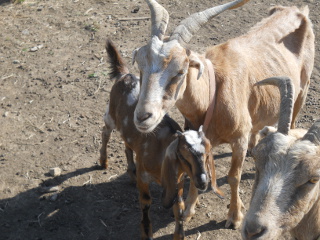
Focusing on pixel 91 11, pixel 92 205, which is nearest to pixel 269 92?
pixel 92 205

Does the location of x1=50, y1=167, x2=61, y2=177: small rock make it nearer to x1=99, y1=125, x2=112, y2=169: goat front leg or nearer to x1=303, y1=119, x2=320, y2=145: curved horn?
x1=99, y1=125, x2=112, y2=169: goat front leg

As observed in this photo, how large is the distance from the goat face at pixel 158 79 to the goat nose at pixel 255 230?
5.04 ft

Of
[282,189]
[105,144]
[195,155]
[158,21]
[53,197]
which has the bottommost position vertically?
[53,197]

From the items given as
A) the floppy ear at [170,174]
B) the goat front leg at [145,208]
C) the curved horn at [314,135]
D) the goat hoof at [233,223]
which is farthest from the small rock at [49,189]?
the curved horn at [314,135]

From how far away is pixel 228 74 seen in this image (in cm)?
549

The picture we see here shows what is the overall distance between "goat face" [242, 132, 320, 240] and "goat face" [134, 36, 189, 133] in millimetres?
1339

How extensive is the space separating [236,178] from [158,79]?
6.35ft

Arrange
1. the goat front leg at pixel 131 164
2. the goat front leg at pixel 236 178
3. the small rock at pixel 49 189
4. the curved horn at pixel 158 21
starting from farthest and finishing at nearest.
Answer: the goat front leg at pixel 131 164 < the small rock at pixel 49 189 < the goat front leg at pixel 236 178 < the curved horn at pixel 158 21

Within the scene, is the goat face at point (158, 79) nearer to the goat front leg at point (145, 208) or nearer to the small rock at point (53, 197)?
the goat front leg at point (145, 208)

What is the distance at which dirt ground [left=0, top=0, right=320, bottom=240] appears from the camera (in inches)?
232

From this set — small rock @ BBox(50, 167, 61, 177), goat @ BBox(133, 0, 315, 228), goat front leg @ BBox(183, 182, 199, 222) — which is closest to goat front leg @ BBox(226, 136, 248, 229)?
goat @ BBox(133, 0, 315, 228)

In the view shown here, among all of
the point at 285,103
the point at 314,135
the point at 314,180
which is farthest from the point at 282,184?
the point at 285,103

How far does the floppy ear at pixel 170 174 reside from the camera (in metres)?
4.87

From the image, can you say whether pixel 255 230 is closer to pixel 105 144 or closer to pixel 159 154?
pixel 159 154
